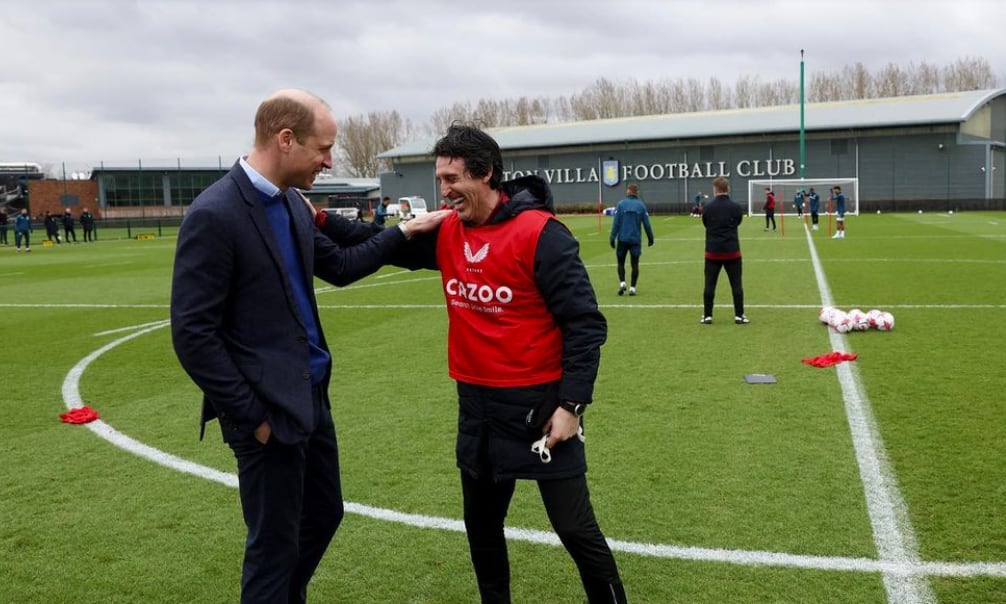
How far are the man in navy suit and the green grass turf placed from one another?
1.22 metres

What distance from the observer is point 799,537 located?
4.68 m

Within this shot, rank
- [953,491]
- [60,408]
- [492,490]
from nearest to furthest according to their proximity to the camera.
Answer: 1. [492,490]
2. [953,491]
3. [60,408]

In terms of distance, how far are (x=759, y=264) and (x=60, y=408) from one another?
650 inches

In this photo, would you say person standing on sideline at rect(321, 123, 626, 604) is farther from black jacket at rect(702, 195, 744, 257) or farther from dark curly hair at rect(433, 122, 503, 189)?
black jacket at rect(702, 195, 744, 257)

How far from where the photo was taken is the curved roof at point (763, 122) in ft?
196

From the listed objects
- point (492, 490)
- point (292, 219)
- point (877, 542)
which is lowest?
point (877, 542)

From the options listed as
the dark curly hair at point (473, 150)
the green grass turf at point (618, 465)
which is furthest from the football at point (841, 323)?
the dark curly hair at point (473, 150)

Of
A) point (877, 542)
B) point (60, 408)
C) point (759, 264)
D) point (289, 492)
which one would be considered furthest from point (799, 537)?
→ point (759, 264)

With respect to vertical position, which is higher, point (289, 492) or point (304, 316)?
point (304, 316)

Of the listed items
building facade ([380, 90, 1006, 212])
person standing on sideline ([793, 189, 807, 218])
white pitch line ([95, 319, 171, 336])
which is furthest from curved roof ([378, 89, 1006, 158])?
white pitch line ([95, 319, 171, 336])

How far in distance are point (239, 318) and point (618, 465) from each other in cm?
357

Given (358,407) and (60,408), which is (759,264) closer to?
(358,407)

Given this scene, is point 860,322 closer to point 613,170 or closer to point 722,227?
point 722,227

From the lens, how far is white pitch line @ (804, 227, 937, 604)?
13.3 feet
